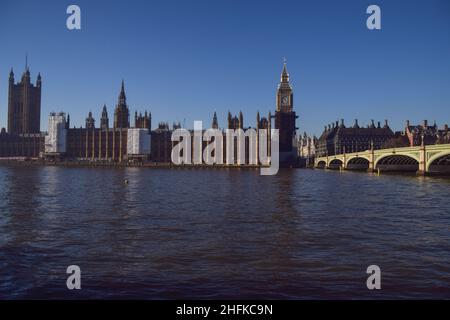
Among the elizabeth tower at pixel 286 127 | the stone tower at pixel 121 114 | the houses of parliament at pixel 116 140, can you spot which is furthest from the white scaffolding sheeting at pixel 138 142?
the elizabeth tower at pixel 286 127

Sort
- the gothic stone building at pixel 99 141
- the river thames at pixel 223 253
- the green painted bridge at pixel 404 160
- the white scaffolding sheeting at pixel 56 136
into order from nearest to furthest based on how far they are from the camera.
A: the river thames at pixel 223 253
the green painted bridge at pixel 404 160
the white scaffolding sheeting at pixel 56 136
the gothic stone building at pixel 99 141

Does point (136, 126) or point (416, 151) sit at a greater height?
point (136, 126)

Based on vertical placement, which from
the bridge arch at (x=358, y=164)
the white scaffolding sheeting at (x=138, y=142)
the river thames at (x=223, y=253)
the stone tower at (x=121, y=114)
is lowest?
the river thames at (x=223, y=253)

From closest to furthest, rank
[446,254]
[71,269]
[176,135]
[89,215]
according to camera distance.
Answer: [71,269], [446,254], [89,215], [176,135]

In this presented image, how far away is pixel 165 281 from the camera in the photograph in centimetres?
1198

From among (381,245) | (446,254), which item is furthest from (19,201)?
(446,254)

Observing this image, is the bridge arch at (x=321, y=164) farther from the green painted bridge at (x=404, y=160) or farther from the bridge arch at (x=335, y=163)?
the bridge arch at (x=335, y=163)

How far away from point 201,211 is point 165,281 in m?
15.6

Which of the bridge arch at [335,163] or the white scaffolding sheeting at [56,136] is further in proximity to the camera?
the white scaffolding sheeting at [56,136]

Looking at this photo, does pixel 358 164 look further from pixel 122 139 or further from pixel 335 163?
pixel 122 139

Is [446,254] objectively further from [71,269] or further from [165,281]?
[71,269]

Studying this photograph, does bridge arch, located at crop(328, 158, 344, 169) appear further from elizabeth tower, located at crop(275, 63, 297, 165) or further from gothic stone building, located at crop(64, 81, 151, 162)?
gothic stone building, located at crop(64, 81, 151, 162)

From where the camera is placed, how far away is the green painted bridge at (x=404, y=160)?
246ft

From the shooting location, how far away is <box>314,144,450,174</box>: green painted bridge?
75.1 meters
